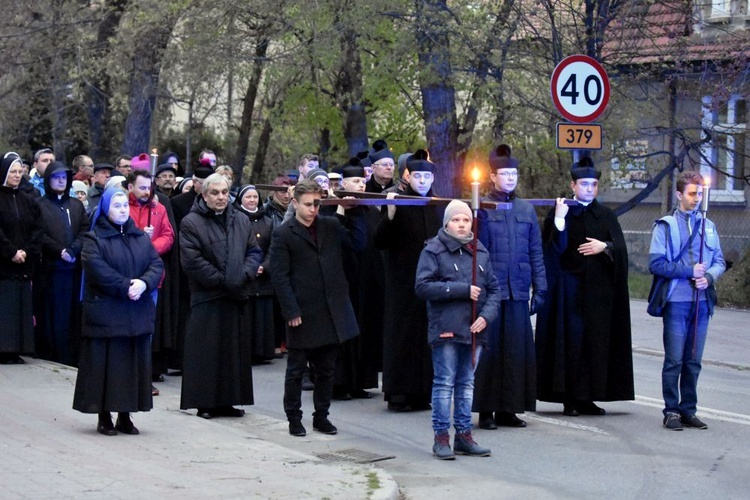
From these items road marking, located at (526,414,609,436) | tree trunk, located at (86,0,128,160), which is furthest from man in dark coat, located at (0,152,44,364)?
tree trunk, located at (86,0,128,160)

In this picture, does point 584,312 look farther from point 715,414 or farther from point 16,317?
point 16,317

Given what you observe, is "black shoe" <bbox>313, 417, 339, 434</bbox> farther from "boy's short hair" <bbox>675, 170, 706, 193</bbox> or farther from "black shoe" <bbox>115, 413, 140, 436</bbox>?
"boy's short hair" <bbox>675, 170, 706, 193</bbox>

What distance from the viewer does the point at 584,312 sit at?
12.0 meters

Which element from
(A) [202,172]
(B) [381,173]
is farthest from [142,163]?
A: (B) [381,173]

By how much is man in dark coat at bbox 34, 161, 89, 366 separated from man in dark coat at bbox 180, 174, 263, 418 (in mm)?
3353

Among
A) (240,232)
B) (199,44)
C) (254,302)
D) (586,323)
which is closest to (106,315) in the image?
(240,232)

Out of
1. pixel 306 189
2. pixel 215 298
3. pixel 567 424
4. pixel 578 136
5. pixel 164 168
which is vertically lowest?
pixel 567 424

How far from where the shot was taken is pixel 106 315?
10.3m

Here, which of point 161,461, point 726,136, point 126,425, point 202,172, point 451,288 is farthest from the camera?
point 726,136

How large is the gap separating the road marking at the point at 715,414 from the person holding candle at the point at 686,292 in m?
0.49

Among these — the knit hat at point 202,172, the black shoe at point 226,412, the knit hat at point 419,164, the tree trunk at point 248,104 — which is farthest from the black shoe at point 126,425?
the tree trunk at point 248,104

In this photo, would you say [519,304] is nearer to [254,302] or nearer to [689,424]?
[689,424]

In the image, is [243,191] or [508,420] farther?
[243,191]

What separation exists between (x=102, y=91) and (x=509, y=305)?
2342cm
